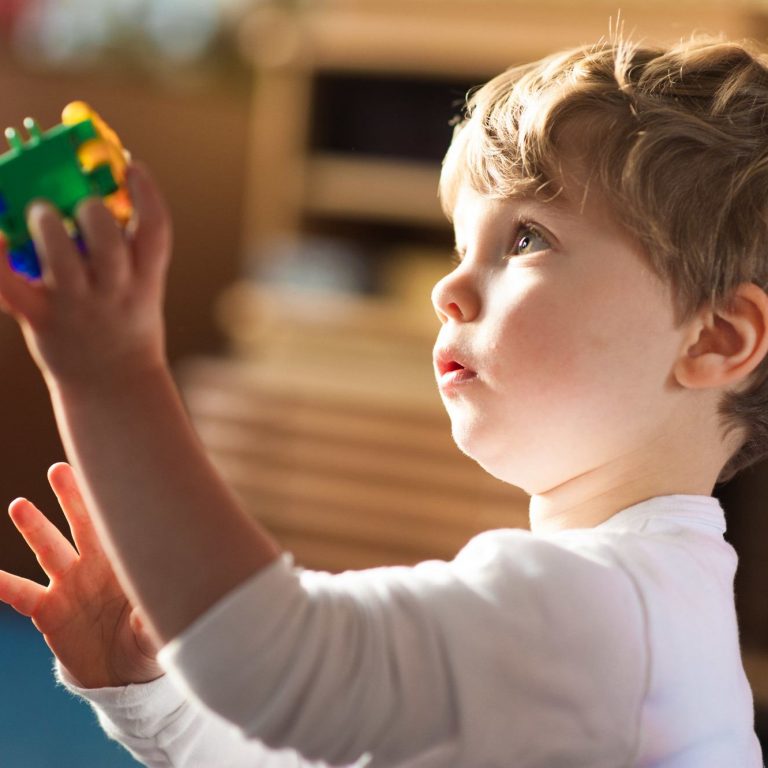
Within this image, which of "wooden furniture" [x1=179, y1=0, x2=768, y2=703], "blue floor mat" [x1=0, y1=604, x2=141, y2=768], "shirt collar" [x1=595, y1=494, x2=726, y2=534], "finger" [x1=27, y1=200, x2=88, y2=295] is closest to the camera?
"finger" [x1=27, y1=200, x2=88, y2=295]

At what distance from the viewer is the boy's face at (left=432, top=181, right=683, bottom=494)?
0.63 metres

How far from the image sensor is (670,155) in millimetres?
637

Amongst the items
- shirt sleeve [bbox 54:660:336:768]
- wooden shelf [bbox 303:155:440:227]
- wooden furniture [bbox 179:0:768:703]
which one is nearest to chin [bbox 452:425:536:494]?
shirt sleeve [bbox 54:660:336:768]

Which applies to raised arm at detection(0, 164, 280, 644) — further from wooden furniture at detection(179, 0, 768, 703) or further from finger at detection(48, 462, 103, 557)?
wooden furniture at detection(179, 0, 768, 703)

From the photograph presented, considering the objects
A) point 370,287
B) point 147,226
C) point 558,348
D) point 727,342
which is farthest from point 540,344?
point 370,287

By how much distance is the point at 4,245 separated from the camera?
0.44 m

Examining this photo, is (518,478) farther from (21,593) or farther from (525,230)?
(21,593)

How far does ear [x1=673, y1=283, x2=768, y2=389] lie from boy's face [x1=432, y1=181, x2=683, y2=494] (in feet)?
0.04

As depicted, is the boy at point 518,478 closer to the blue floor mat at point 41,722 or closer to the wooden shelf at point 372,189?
the blue floor mat at point 41,722

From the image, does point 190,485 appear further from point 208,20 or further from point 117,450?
point 208,20

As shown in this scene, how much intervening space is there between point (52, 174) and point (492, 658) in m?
0.26

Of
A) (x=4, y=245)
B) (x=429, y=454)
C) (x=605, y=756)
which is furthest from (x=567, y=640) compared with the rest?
(x=429, y=454)

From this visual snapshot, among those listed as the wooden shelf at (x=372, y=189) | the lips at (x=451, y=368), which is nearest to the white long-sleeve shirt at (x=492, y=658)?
the lips at (x=451, y=368)

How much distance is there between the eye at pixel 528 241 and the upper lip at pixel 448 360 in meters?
0.06
